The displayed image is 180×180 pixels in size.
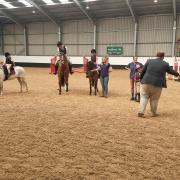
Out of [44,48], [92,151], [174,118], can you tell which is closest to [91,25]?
Result: [44,48]

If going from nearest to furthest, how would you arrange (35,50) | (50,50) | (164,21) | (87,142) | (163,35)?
1. (87,142)
2. (164,21)
3. (163,35)
4. (50,50)
5. (35,50)

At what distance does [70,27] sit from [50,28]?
9.15ft

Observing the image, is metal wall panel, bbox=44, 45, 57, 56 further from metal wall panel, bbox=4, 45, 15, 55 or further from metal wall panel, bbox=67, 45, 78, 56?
metal wall panel, bbox=4, 45, 15, 55

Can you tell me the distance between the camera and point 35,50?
1266 inches

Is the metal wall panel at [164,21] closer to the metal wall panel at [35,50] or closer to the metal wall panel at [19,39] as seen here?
the metal wall panel at [35,50]

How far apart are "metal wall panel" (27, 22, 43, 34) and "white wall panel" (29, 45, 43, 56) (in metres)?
1.82

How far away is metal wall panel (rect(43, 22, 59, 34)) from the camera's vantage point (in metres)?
30.8

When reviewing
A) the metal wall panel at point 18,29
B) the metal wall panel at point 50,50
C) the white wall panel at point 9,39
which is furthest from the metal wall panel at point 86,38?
the white wall panel at point 9,39

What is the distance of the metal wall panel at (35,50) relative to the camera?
3185 centimetres

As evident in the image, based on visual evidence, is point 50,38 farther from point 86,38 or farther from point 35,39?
point 86,38

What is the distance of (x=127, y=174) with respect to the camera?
12.0 feet

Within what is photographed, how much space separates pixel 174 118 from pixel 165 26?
2084 cm

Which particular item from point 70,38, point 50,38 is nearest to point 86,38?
point 70,38

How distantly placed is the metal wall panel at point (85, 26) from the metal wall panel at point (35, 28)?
17.4ft
